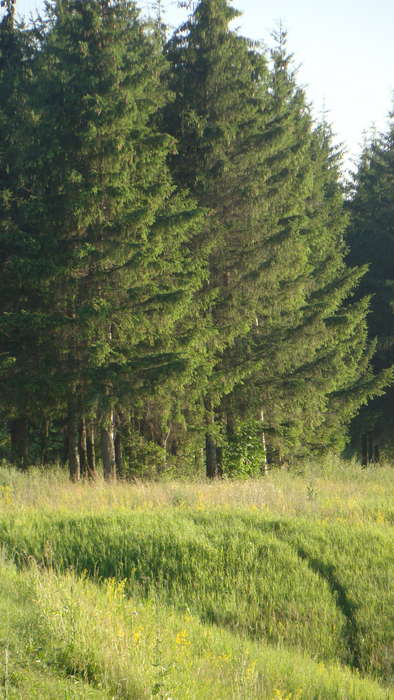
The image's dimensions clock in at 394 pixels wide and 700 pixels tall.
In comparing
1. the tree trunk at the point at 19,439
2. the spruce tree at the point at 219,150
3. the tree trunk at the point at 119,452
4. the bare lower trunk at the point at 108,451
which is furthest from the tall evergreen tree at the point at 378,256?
the bare lower trunk at the point at 108,451

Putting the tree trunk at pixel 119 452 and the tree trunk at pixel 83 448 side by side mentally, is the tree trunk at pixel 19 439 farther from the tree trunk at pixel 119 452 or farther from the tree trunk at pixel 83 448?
the tree trunk at pixel 119 452

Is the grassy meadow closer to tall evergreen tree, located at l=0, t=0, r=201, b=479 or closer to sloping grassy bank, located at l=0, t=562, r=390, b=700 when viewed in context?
sloping grassy bank, located at l=0, t=562, r=390, b=700

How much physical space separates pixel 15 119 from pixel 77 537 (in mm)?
14999

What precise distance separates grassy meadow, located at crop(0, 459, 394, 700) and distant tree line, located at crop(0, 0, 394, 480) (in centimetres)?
380

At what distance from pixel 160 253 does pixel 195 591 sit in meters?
9.82

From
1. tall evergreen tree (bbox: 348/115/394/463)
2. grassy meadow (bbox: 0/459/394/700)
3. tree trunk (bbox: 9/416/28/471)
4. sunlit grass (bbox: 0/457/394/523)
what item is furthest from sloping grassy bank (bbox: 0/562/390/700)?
tall evergreen tree (bbox: 348/115/394/463)

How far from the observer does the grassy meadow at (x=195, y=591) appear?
5547 millimetres

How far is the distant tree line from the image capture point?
16.2 metres

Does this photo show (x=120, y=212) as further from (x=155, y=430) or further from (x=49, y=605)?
(x=49, y=605)

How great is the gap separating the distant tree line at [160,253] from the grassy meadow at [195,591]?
12.5ft

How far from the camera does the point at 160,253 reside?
17250mm

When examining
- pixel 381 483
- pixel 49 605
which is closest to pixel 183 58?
pixel 381 483

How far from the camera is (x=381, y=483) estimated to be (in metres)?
15.7

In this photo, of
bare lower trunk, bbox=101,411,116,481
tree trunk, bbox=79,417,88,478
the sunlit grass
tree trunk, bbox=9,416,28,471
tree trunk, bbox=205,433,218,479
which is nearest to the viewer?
the sunlit grass
